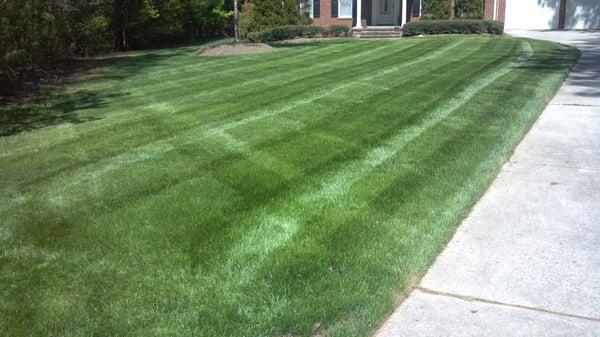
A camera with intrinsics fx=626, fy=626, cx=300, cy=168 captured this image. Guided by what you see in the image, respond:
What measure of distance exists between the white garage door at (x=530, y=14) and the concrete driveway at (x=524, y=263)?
25.8 m

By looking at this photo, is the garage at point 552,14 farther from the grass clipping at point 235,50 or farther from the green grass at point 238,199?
the green grass at point 238,199

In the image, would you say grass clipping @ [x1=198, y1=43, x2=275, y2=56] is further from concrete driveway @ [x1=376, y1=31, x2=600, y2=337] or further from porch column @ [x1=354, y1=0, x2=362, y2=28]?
concrete driveway @ [x1=376, y1=31, x2=600, y2=337]

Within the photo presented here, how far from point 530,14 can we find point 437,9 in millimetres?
6205

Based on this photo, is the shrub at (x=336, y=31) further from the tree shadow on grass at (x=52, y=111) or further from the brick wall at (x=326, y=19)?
the tree shadow on grass at (x=52, y=111)

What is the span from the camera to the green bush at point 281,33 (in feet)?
80.0

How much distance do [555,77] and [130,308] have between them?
10.3m

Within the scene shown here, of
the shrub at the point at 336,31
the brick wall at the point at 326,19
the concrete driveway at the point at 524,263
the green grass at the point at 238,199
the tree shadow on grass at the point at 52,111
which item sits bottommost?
the concrete driveway at the point at 524,263

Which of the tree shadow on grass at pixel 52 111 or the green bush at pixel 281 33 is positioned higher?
the green bush at pixel 281 33

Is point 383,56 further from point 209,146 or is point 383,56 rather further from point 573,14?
point 573,14

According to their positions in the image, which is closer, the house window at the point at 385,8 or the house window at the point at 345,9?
the house window at the point at 345,9

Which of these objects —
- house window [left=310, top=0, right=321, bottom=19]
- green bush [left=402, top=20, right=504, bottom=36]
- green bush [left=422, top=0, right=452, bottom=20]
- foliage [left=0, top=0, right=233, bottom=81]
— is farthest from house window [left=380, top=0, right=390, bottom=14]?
foliage [left=0, top=0, right=233, bottom=81]

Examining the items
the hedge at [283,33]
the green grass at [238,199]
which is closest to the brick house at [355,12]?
the hedge at [283,33]

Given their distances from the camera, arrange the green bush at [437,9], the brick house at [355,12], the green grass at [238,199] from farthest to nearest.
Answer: the brick house at [355,12]
the green bush at [437,9]
the green grass at [238,199]

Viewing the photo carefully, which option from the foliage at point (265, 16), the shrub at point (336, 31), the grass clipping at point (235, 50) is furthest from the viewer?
the shrub at point (336, 31)
